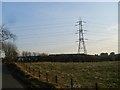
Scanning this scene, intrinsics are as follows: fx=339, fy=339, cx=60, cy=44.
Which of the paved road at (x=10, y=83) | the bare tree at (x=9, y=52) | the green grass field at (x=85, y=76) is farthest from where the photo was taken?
the bare tree at (x=9, y=52)

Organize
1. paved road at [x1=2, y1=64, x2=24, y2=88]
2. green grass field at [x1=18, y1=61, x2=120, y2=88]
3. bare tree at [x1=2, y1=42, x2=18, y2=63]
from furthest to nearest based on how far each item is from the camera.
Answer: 1. bare tree at [x1=2, y1=42, x2=18, y2=63]
2. paved road at [x1=2, y1=64, x2=24, y2=88]
3. green grass field at [x1=18, y1=61, x2=120, y2=88]

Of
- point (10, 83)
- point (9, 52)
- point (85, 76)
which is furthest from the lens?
point (9, 52)

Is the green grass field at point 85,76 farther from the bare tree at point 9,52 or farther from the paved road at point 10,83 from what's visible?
the bare tree at point 9,52

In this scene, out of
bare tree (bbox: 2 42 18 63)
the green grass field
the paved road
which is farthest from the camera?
bare tree (bbox: 2 42 18 63)

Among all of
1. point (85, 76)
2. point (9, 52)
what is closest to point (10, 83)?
point (85, 76)

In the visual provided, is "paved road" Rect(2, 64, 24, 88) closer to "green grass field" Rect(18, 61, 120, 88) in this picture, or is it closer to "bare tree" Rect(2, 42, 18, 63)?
"green grass field" Rect(18, 61, 120, 88)

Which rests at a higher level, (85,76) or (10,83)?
(85,76)

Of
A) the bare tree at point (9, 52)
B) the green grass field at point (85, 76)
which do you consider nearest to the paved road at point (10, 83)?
the green grass field at point (85, 76)

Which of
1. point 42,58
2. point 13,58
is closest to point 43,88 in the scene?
point 13,58

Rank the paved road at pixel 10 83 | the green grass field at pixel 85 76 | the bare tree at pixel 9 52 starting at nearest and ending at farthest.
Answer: the green grass field at pixel 85 76 < the paved road at pixel 10 83 < the bare tree at pixel 9 52

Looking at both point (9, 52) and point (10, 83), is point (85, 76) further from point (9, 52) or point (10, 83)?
point (9, 52)

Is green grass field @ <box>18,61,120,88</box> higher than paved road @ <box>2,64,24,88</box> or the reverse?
Answer: higher

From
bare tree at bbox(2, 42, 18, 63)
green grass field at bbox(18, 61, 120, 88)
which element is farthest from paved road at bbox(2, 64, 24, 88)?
bare tree at bbox(2, 42, 18, 63)

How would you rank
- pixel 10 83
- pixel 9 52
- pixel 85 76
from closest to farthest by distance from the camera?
pixel 10 83, pixel 85 76, pixel 9 52
